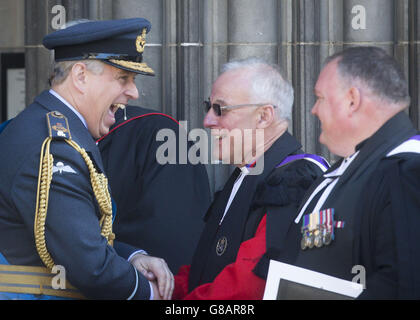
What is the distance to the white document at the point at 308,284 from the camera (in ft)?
6.98

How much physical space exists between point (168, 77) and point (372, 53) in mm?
2213

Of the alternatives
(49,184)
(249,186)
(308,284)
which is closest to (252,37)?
(249,186)

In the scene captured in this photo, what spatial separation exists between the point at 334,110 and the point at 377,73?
0.20 metres

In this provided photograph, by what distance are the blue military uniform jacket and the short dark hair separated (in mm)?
1046

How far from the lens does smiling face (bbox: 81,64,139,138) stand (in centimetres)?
297

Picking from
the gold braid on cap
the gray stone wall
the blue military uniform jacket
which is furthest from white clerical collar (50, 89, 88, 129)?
the gray stone wall

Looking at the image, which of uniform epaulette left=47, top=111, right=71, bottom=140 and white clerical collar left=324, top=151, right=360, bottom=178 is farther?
uniform epaulette left=47, top=111, right=71, bottom=140

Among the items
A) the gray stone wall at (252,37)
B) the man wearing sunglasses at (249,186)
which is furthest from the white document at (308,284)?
the gray stone wall at (252,37)

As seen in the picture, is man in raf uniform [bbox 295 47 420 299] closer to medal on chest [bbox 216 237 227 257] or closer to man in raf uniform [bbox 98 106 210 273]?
medal on chest [bbox 216 237 227 257]

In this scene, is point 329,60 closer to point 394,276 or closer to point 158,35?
point 394,276

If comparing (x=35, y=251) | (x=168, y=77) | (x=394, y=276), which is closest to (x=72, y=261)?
(x=35, y=251)

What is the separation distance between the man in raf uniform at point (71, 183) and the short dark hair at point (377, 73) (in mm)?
1000

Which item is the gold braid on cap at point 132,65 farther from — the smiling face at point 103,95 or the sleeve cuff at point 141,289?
the sleeve cuff at point 141,289

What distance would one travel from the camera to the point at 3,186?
8.81ft
